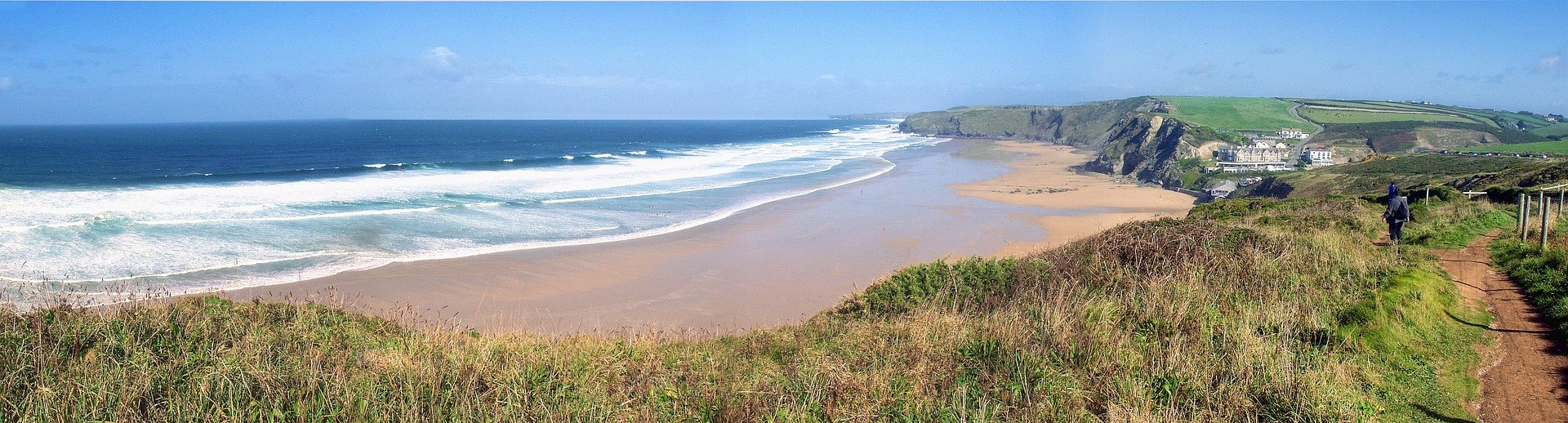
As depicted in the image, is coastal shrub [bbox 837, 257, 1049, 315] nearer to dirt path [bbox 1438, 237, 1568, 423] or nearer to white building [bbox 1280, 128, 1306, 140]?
dirt path [bbox 1438, 237, 1568, 423]

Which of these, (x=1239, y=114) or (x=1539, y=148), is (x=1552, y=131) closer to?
(x=1239, y=114)

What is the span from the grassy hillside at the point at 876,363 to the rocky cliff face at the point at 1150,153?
44.0m

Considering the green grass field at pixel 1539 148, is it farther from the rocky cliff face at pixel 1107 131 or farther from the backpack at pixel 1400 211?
the backpack at pixel 1400 211

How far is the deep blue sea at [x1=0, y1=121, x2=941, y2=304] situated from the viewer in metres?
18.4

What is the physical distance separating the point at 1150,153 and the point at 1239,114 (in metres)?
45.3

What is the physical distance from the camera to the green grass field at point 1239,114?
84875 mm

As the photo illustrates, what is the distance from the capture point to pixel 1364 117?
88.6 meters

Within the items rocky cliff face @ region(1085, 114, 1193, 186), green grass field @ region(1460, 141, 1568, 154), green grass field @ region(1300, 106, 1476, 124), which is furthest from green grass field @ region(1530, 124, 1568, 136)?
rocky cliff face @ region(1085, 114, 1193, 186)

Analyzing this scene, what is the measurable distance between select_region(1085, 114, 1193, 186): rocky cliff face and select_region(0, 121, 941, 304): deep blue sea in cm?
1752

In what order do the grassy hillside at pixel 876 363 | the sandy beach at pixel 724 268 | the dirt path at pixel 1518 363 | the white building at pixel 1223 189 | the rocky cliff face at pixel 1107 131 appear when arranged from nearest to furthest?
the grassy hillside at pixel 876 363
the dirt path at pixel 1518 363
the sandy beach at pixel 724 268
the white building at pixel 1223 189
the rocky cliff face at pixel 1107 131

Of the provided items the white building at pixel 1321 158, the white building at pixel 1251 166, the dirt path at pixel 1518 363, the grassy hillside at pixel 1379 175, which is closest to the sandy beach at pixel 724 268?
the grassy hillside at pixel 1379 175

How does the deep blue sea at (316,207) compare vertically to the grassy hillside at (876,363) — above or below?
below

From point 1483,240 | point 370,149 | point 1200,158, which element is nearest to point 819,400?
point 1483,240

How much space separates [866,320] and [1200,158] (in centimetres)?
5463
